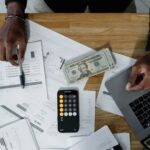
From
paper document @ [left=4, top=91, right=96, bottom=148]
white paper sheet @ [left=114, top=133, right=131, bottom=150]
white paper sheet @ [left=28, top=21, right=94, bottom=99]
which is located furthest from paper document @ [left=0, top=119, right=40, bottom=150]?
white paper sheet @ [left=114, top=133, right=131, bottom=150]

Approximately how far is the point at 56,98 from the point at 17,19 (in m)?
0.25

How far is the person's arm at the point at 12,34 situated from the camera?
0.97m

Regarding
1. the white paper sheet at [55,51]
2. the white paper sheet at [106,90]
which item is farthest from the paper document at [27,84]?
the white paper sheet at [106,90]

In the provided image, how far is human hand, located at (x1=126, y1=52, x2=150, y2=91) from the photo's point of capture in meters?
0.96

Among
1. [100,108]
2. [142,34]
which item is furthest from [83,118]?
[142,34]

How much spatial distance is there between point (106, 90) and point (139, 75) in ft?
0.34

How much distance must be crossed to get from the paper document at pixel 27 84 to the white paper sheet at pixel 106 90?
0.16 meters

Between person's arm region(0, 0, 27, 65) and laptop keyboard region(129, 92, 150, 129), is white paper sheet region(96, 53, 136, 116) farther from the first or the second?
person's arm region(0, 0, 27, 65)

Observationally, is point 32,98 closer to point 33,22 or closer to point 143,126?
point 33,22

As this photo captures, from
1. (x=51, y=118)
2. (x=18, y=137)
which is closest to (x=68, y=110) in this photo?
(x=51, y=118)

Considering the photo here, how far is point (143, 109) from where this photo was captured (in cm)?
97

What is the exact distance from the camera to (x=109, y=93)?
3.24 feet

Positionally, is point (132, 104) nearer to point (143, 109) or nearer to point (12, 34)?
point (143, 109)

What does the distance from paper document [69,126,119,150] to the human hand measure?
141 mm
